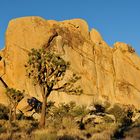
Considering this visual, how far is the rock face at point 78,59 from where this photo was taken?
257ft

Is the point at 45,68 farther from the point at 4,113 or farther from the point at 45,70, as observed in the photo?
the point at 4,113

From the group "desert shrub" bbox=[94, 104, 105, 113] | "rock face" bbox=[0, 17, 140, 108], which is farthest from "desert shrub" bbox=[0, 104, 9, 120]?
"desert shrub" bbox=[94, 104, 105, 113]

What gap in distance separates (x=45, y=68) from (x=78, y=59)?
54.5 metres

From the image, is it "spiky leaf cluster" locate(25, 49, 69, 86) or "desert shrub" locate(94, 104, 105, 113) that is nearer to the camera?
"spiky leaf cluster" locate(25, 49, 69, 86)

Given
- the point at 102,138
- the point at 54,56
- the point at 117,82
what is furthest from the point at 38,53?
the point at 117,82

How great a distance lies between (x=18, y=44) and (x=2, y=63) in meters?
5.81

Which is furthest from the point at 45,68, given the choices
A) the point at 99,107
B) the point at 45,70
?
the point at 99,107

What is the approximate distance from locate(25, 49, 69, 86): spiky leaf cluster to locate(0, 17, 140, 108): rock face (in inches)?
1783

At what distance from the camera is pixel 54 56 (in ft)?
101

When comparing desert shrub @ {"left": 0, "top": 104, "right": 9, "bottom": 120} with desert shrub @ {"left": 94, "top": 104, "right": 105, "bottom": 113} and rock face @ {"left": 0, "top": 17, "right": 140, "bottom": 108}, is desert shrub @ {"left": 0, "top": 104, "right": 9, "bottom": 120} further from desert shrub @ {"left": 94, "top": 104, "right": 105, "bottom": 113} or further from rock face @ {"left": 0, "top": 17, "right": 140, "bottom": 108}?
desert shrub @ {"left": 94, "top": 104, "right": 105, "bottom": 113}

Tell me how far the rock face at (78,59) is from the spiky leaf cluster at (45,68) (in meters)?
45.3

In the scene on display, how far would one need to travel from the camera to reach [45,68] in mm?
29469

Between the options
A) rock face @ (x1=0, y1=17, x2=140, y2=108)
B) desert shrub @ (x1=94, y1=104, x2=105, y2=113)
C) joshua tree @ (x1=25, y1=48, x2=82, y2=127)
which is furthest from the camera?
rock face @ (x1=0, y1=17, x2=140, y2=108)

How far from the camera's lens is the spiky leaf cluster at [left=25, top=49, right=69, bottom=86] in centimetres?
2923
